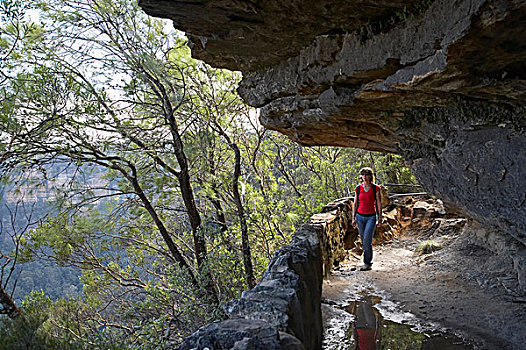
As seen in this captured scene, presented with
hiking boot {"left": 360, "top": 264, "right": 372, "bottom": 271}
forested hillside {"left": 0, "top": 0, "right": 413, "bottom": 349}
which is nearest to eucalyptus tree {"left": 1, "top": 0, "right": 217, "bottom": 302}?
forested hillside {"left": 0, "top": 0, "right": 413, "bottom": 349}

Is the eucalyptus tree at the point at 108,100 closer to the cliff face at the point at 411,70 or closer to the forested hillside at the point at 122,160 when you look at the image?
the forested hillside at the point at 122,160

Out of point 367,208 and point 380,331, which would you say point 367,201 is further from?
point 380,331

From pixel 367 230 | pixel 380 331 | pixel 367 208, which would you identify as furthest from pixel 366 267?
pixel 380 331

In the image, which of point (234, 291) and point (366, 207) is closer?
point (366, 207)

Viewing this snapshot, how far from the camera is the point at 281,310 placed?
2709 mm

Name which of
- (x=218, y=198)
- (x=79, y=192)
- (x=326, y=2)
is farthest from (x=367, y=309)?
(x=79, y=192)

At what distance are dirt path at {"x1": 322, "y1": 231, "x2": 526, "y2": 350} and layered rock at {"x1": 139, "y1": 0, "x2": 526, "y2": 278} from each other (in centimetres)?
57

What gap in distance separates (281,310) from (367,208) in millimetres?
3699

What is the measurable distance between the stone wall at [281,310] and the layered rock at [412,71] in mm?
1593

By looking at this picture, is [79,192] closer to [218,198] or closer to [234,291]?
[218,198]

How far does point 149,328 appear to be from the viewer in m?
7.15

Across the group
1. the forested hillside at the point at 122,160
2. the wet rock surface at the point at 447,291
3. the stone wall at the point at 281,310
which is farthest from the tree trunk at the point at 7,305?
the wet rock surface at the point at 447,291

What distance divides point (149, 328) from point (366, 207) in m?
4.35

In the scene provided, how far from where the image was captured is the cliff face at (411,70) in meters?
2.57
